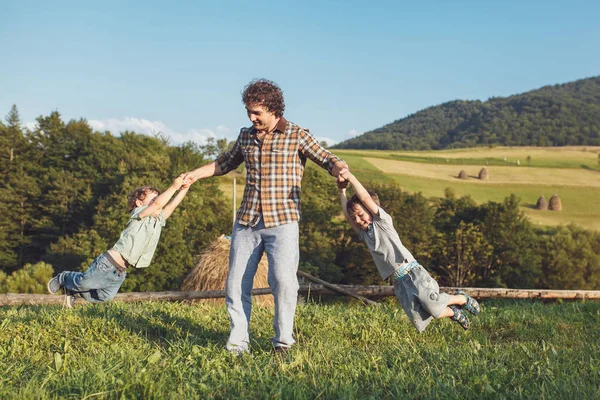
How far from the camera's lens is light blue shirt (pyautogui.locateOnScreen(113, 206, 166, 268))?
17.1 feet

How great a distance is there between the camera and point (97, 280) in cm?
525

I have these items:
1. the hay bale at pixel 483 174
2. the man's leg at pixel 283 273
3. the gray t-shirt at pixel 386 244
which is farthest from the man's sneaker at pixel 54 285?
the hay bale at pixel 483 174

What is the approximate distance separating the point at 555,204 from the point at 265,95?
60.3 m

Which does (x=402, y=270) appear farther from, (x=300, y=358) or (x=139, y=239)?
(x=139, y=239)

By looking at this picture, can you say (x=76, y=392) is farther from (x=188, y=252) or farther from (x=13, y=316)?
(x=188, y=252)

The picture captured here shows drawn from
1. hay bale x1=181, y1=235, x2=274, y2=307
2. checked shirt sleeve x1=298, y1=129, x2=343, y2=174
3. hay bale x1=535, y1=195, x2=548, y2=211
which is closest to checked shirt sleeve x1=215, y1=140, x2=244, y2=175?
checked shirt sleeve x1=298, y1=129, x2=343, y2=174

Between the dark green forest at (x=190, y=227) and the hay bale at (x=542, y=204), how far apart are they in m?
7.92

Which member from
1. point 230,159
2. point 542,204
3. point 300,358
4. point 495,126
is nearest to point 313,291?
point 230,159

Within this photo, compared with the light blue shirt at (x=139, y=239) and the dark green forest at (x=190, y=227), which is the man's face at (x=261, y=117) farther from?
the dark green forest at (x=190, y=227)

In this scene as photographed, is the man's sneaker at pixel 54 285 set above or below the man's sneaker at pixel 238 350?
above

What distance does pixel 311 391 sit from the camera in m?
3.03

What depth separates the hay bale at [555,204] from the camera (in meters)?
56.4

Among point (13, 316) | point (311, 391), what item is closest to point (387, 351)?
point (311, 391)

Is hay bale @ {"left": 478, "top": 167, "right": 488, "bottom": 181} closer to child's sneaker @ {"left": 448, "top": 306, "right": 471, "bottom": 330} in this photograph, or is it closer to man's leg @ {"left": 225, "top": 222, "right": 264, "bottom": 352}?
child's sneaker @ {"left": 448, "top": 306, "right": 471, "bottom": 330}
